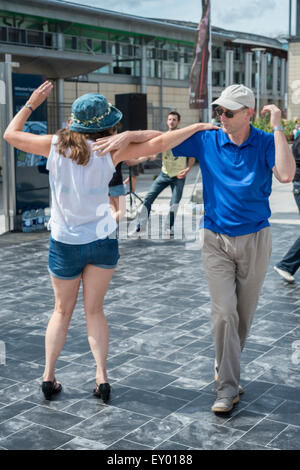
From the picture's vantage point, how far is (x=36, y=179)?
10.9 m

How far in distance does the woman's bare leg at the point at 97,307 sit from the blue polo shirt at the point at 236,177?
726mm

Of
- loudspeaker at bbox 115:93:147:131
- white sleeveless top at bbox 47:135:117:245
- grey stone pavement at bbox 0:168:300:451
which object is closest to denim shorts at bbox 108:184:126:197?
grey stone pavement at bbox 0:168:300:451

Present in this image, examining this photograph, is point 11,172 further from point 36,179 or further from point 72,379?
point 72,379

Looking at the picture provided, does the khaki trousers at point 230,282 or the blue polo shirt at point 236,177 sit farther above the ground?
the blue polo shirt at point 236,177

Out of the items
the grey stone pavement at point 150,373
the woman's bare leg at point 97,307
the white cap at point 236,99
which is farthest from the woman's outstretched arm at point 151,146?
the grey stone pavement at point 150,373

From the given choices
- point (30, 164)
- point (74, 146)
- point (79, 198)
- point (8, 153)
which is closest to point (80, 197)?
point (79, 198)

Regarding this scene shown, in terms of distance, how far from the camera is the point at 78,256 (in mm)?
3703

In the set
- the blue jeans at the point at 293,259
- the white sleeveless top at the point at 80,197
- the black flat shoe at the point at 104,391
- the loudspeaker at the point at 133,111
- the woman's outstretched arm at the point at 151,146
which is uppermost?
the loudspeaker at the point at 133,111

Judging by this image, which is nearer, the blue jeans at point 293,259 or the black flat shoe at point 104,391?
the black flat shoe at point 104,391

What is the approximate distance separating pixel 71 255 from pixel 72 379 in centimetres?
107

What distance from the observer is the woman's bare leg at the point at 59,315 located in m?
3.84

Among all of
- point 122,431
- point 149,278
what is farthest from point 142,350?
point 149,278

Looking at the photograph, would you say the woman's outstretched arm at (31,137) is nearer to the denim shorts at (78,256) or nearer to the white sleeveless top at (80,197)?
the white sleeveless top at (80,197)

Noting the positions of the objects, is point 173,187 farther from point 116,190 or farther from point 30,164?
point 30,164
